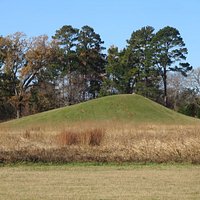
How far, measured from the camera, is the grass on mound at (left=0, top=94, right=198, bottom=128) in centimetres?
4591

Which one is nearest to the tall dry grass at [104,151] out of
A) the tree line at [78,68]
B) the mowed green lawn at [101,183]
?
the mowed green lawn at [101,183]

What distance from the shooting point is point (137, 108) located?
50.3 meters

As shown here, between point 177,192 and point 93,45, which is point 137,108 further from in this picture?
point 177,192

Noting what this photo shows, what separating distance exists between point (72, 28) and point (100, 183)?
2579 inches

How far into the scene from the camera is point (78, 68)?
245 ft

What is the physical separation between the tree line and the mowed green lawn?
171ft

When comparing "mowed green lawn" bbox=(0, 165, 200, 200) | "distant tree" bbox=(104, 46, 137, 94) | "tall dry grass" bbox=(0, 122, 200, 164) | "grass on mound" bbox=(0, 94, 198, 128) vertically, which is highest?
"distant tree" bbox=(104, 46, 137, 94)

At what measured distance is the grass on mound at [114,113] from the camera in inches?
1807

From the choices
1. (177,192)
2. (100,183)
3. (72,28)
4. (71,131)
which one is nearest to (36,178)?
(100,183)

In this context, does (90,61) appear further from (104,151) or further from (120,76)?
(104,151)

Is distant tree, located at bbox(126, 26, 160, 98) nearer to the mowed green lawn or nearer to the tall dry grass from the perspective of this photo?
the tall dry grass

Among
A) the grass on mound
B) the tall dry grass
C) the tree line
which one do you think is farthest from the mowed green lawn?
the tree line

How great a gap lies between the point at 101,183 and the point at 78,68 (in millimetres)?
63757

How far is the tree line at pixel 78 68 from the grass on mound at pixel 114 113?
15418mm
